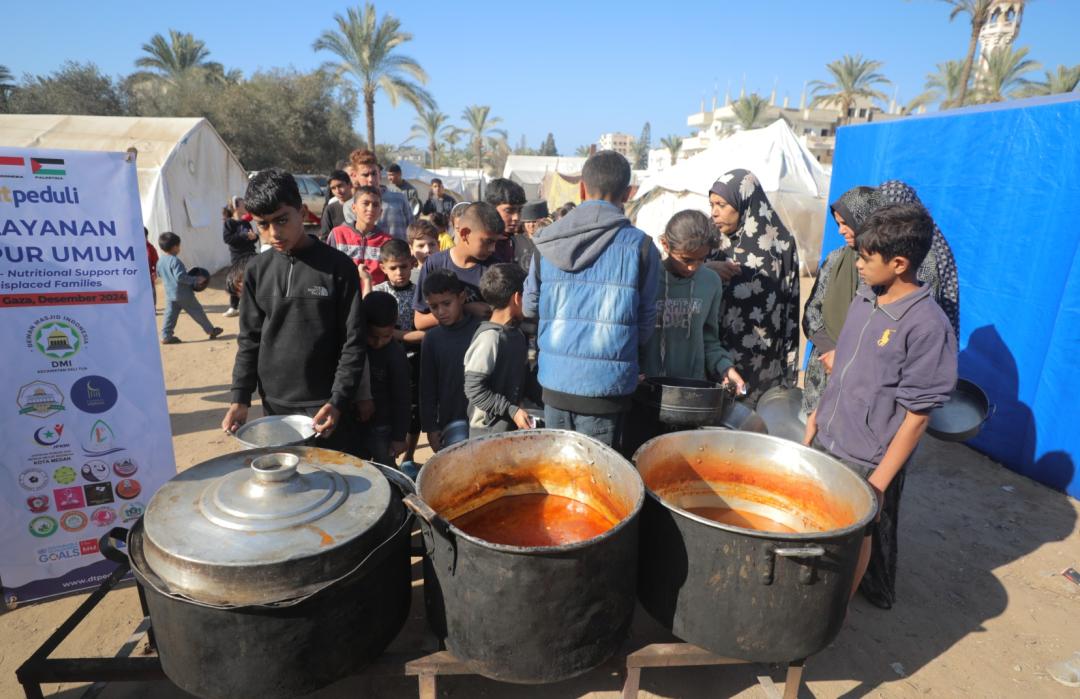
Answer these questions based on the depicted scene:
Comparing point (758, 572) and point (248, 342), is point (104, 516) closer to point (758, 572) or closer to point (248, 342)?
point (248, 342)

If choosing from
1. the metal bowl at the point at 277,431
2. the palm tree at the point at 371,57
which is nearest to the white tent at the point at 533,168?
the palm tree at the point at 371,57

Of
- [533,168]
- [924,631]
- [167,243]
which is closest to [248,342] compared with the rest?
[924,631]

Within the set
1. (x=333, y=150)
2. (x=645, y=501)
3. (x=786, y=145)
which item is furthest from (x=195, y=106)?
(x=645, y=501)

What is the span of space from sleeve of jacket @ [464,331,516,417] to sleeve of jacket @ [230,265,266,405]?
40.0 inches

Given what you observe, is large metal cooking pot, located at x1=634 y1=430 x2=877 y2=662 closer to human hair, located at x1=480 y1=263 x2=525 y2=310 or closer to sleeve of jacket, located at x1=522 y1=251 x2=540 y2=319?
sleeve of jacket, located at x1=522 y1=251 x2=540 y2=319

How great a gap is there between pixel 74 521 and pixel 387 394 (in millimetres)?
1680

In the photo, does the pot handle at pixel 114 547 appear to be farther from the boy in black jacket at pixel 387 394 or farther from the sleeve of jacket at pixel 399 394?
the sleeve of jacket at pixel 399 394

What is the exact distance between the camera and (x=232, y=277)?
429 cm

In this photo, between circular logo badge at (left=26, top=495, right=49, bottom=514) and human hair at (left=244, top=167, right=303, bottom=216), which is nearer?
human hair at (left=244, top=167, right=303, bottom=216)

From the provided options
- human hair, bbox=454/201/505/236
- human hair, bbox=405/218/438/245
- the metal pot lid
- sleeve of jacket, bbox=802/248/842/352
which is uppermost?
human hair, bbox=454/201/505/236

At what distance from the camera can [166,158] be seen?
10477 millimetres

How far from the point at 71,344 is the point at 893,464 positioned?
3832 mm

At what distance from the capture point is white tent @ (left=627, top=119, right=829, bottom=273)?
41.3ft

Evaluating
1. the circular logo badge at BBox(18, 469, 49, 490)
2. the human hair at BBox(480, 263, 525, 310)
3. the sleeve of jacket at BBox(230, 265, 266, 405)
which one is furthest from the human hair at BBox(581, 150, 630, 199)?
the circular logo badge at BBox(18, 469, 49, 490)
